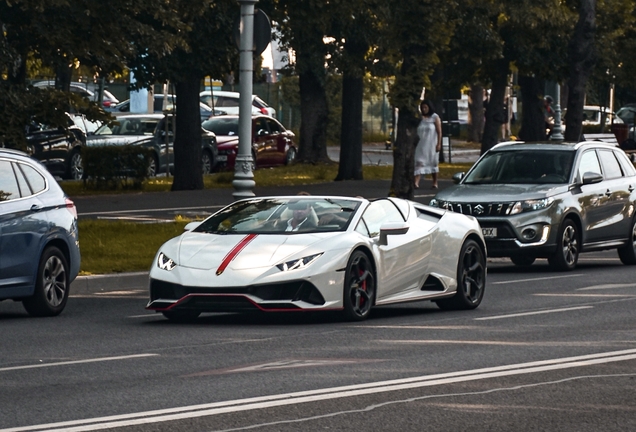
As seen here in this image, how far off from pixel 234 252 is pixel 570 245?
8066 mm

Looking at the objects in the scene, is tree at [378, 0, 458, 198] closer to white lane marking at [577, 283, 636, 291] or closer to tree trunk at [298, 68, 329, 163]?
white lane marking at [577, 283, 636, 291]

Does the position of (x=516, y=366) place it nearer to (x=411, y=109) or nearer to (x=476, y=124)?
(x=411, y=109)

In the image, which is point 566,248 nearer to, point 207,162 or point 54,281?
point 54,281

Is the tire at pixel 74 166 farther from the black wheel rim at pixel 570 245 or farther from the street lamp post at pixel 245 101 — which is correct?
the black wheel rim at pixel 570 245

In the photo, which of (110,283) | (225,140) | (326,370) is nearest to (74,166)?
(225,140)

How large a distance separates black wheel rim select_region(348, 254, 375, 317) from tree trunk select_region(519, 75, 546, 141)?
2939 centimetres

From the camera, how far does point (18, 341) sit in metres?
12.1


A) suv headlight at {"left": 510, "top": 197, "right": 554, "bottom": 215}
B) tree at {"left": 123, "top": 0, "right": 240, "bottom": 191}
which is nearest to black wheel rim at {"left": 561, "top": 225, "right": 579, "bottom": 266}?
suv headlight at {"left": 510, "top": 197, "right": 554, "bottom": 215}

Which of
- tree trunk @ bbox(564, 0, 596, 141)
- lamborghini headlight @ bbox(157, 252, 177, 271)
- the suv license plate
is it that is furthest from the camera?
tree trunk @ bbox(564, 0, 596, 141)

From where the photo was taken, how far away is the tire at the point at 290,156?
44.1 metres

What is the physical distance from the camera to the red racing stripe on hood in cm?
1295

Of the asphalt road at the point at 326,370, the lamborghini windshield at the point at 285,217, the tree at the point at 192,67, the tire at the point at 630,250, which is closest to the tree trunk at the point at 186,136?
the tree at the point at 192,67

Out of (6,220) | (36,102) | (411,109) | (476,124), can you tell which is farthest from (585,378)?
(476,124)

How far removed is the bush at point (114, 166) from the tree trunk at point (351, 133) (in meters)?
6.16
